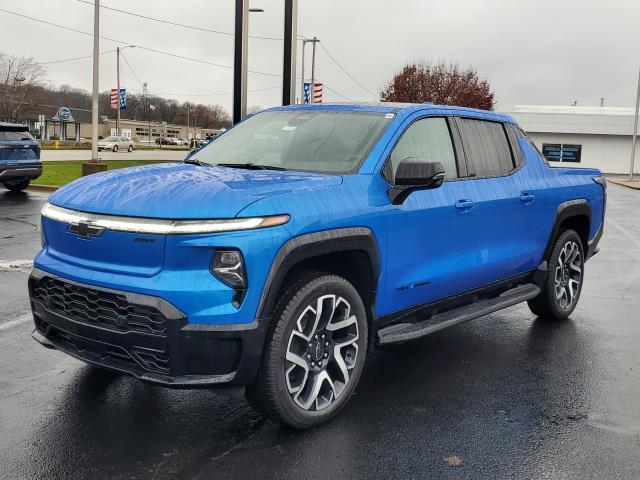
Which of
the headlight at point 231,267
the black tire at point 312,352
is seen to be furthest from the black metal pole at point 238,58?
the headlight at point 231,267

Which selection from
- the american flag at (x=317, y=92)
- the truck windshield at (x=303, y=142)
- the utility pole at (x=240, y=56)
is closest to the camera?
the truck windshield at (x=303, y=142)

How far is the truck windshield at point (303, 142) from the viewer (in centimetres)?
436

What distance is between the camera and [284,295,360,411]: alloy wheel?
369 centimetres

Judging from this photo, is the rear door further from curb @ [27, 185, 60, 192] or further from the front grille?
curb @ [27, 185, 60, 192]

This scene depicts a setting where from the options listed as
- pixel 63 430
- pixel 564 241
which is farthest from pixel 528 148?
pixel 63 430

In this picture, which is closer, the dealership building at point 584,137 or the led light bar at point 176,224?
the led light bar at point 176,224

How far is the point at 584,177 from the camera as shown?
650cm

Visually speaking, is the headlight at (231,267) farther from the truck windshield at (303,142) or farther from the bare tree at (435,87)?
the bare tree at (435,87)

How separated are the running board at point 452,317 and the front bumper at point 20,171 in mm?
13608

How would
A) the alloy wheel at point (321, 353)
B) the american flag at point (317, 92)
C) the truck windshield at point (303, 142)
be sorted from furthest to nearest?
the american flag at point (317, 92)
the truck windshield at point (303, 142)
the alloy wheel at point (321, 353)

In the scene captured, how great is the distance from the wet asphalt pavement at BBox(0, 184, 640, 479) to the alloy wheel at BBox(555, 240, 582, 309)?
0.67m

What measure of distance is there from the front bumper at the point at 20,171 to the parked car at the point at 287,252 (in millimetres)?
12405

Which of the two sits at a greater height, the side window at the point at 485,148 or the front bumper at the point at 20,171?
the side window at the point at 485,148

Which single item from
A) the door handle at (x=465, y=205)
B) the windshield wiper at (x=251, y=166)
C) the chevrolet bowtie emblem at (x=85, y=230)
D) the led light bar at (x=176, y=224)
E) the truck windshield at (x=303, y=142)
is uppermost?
the truck windshield at (x=303, y=142)
